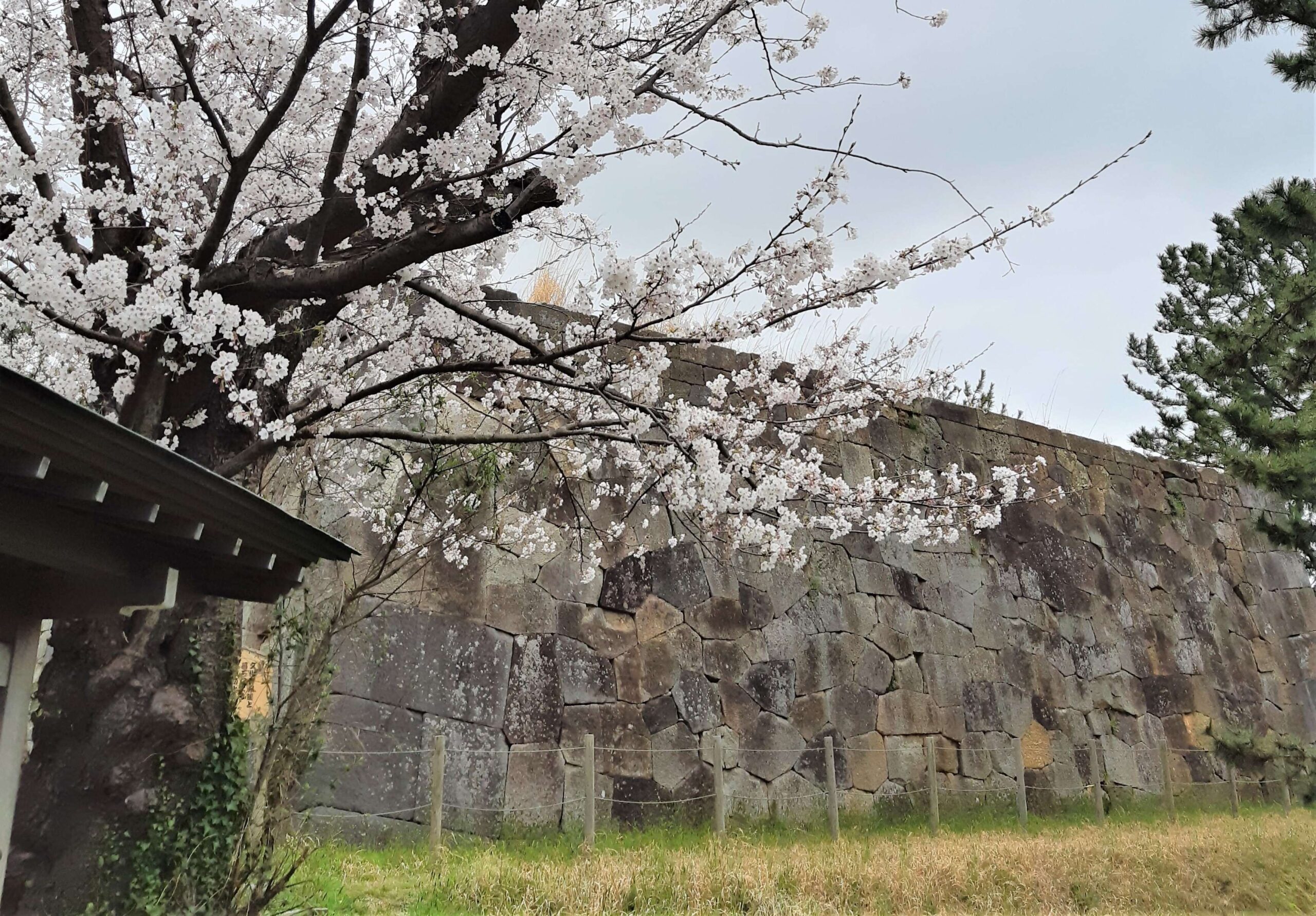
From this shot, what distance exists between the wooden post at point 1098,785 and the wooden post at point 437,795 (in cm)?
612

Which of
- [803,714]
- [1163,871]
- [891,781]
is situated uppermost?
[803,714]

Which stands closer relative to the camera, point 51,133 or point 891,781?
point 51,133

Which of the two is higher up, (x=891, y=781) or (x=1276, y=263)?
(x=1276, y=263)

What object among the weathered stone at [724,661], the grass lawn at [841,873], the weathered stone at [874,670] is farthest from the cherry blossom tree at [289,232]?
the weathered stone at [874,670]

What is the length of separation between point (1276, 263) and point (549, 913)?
10.9 metres

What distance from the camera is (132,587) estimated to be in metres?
2.86

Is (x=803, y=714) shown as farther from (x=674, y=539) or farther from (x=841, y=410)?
(x=841, y=410)

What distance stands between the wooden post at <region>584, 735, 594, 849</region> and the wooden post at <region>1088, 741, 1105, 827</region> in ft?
17.0

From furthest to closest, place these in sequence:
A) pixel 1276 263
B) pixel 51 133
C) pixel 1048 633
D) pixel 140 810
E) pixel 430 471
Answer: pixel 1276 263, pixel 1048 633, pixel 430 471, pixel 140 810, pixel 51 133

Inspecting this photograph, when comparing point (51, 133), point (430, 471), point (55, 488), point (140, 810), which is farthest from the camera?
point (430, 471)

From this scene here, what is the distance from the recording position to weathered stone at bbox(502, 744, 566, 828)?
616 centimetres

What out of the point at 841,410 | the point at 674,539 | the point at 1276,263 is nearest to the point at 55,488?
the point at 674,539

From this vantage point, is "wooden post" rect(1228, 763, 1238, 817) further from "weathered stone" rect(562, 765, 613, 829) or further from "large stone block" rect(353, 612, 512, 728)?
"large stone block" rect(353, 612, 512, 728)

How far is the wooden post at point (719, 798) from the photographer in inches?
259
